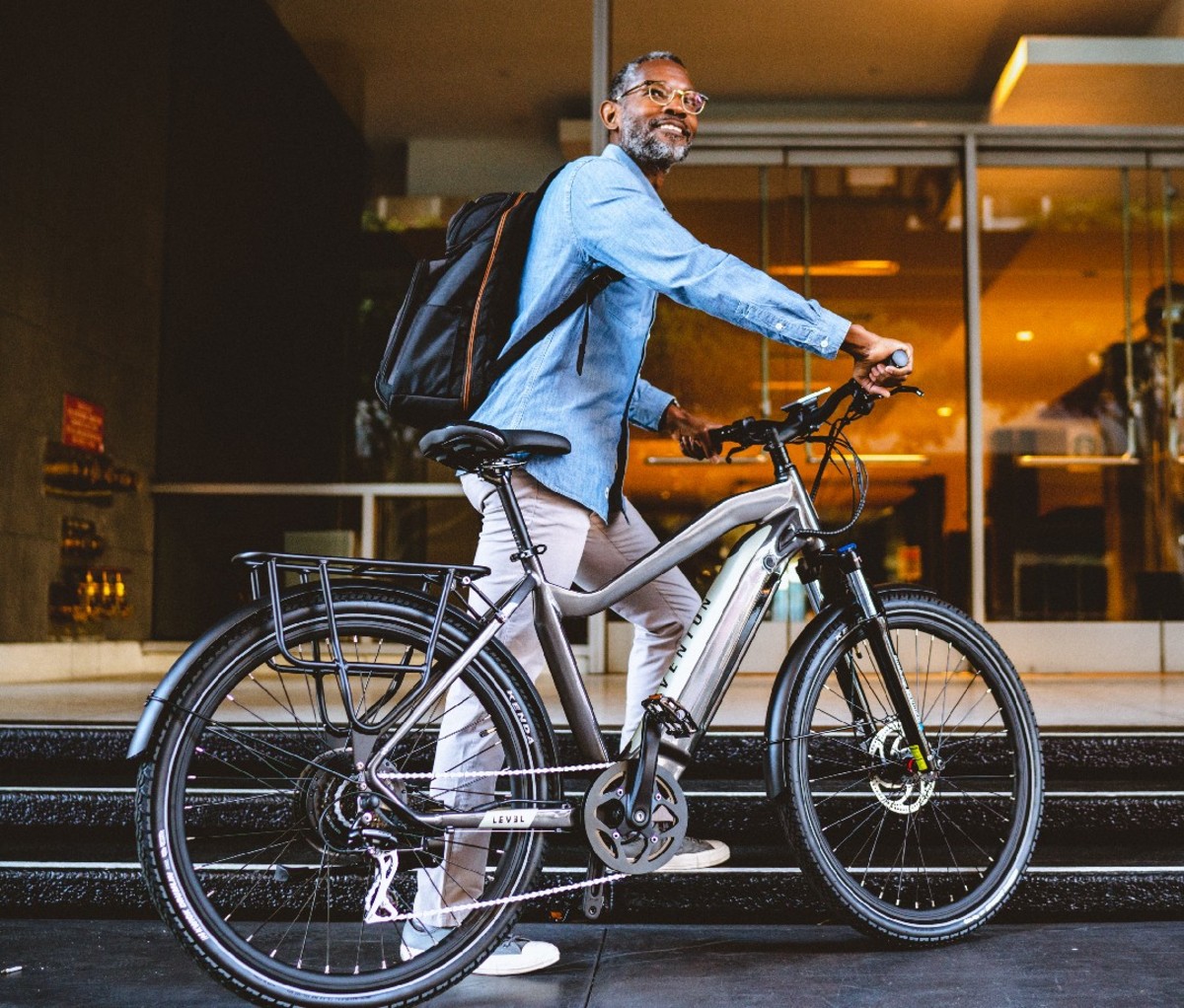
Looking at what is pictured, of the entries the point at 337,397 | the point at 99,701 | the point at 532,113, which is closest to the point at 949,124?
the point at 532,113

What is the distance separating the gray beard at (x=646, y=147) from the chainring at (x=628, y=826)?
125 cm

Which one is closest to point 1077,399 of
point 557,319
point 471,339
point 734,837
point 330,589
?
point 734,837

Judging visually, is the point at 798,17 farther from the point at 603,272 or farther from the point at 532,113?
the point at 603,272

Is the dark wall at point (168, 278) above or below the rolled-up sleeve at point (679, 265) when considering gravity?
above

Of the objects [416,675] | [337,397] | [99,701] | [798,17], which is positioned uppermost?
[798,17]

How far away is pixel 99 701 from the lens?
14.1 feet

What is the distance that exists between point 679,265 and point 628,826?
1082 mm

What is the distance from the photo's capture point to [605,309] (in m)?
2.45

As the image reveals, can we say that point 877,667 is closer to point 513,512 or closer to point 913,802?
point 913,802

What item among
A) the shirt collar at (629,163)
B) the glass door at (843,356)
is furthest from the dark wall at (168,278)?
the shirt collar at (629,163)

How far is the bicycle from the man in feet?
0.31

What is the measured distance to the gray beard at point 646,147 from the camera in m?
2.42

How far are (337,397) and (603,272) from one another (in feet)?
19.1

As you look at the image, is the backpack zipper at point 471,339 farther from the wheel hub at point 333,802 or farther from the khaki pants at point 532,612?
the wheel hub at point 333,802
